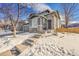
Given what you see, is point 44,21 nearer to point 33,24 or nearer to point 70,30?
point 33,24

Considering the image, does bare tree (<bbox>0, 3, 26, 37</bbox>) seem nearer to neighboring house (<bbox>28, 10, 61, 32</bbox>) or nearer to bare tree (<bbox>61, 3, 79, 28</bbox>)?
neighboring house (<bbox>28, 10, 61, 32</bbox>)

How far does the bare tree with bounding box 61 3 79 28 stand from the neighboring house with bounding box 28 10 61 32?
0.24ft

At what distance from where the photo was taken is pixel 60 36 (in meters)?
1.37

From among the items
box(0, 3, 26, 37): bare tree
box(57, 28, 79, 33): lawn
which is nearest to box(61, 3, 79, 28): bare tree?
box(57, 28, 79, 33): lawn

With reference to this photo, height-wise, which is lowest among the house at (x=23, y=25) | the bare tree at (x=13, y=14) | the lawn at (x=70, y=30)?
the lawn at (x=70, y=30)

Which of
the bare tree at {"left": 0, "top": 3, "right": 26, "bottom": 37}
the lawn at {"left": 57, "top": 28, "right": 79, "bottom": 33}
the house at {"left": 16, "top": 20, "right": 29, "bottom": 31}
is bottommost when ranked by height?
the lawn at {"left": 57, "top": 28, "right": 79, "bottom": 33}

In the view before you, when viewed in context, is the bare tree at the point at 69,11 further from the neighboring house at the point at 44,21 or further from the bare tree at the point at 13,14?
the bare tree at the point at 13,14

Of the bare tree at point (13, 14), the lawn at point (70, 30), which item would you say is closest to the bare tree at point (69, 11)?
the lawn at point (70, 30)

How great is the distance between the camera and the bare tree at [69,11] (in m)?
1.34

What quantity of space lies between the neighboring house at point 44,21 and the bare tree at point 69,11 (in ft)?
0.24

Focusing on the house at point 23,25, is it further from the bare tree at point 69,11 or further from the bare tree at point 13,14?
the bare tree at point 69,11

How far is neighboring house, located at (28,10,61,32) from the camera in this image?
1349 mm

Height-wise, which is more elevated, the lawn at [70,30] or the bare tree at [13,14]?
the bare tree at [13,14]

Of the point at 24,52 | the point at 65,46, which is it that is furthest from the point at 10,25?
the point at 65,46
